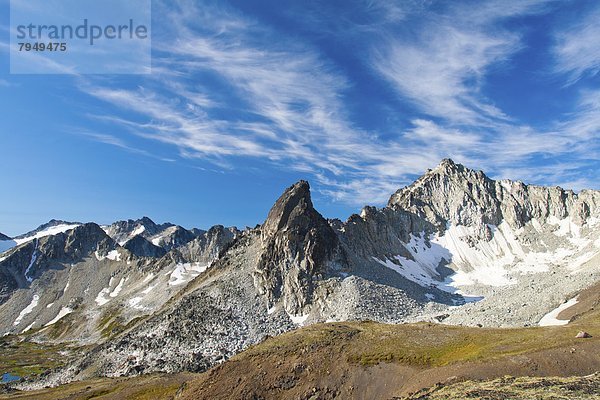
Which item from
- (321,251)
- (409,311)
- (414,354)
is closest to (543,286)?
(409,311)

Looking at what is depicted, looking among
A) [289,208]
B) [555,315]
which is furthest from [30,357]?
[555,315]

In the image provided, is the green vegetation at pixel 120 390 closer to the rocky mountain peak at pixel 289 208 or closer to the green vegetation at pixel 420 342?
the green vegetation at pixel 420 342

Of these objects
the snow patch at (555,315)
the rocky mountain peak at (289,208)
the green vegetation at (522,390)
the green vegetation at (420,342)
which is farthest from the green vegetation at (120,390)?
the snow patch at (555,315)

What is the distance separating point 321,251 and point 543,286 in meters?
63.6

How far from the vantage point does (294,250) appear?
13350cm

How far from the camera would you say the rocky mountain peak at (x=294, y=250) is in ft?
406

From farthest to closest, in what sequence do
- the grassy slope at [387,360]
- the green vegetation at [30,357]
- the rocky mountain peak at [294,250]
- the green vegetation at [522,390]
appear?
the green vegetation at [30,357]
the rocky mountain peak at [294,250]
the grassy slope at [387,360]
the green vegetation at [522,390]

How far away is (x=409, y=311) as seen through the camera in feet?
384

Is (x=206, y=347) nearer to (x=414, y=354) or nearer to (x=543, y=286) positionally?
(x=414, y=354)

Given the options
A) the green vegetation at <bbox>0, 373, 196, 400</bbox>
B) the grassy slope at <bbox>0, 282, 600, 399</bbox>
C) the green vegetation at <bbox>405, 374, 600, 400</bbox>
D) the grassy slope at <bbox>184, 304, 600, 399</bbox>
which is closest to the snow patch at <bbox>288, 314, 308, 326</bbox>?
the green vegetation at <bbox>0, 373, 196, 400</bbox>

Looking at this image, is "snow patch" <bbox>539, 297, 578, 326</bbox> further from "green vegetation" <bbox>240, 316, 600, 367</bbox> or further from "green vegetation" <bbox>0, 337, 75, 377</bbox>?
"green vegetation" <bbox>0, 337, 75, 377</bbox>

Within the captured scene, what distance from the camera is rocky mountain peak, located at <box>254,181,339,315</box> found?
123688 millimetres

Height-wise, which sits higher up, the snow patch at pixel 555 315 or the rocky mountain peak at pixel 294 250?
the rocky mountain peak at pixel 294 250

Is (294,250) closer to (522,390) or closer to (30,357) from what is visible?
(522,390)
